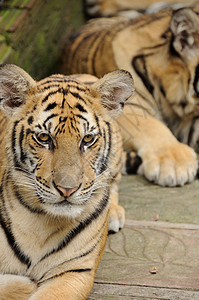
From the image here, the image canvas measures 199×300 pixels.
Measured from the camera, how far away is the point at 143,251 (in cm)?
285

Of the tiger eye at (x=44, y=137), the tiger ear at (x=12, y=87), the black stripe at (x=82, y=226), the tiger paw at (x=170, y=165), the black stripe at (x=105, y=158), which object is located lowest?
the tiger paw at (x=170, y=165)

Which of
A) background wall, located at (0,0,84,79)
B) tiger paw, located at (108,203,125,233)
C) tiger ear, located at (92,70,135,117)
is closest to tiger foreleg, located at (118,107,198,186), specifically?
tiger paw, located at (108,203,125,233)

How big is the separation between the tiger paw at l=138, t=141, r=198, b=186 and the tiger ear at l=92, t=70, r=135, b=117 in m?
1.15

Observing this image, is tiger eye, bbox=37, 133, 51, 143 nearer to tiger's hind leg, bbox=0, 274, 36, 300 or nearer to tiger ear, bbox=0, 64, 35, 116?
tiger ear, bbox=0, 64, 35, 116

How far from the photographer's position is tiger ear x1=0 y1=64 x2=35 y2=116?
2.38 meters

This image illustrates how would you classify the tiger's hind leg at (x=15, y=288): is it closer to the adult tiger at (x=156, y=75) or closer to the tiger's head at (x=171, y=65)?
the adult tiger at (x=156, y=75)

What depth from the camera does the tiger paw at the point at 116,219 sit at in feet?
9.92

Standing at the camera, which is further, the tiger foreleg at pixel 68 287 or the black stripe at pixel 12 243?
the black stripe at pixel 12 243

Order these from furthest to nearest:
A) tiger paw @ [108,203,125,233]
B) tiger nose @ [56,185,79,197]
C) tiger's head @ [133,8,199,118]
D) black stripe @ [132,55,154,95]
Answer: black stripe @ [132,55,154,95] < tiger's head @ [133,8,199,118] < tiger paw @ [108,203,125,233] < tiger nose @ [56,185,79,197]

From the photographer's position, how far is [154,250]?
2.86m

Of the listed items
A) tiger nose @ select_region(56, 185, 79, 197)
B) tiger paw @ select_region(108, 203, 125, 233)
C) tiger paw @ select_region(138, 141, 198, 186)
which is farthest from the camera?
tiger paw @ select_region(138, 141, 198, 186)

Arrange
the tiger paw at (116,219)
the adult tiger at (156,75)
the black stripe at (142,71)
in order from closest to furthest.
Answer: the tiger paw at (116,219)
the adult tiger at (156,75)
the black stripe at (142,71)

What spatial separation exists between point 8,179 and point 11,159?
11cm

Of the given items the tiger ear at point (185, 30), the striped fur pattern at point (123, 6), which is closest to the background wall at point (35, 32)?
the striped fur pattern at point (123, 6)
